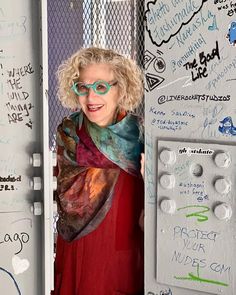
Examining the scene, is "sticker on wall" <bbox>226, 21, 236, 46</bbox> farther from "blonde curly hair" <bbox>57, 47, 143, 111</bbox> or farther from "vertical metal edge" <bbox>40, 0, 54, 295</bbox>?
"vertical metal edge" <bbox>40, 0, 54, 295</bbox>

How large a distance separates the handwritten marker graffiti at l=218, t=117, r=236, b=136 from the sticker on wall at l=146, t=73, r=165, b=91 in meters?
0.24

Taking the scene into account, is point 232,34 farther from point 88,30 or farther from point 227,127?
point 88,30

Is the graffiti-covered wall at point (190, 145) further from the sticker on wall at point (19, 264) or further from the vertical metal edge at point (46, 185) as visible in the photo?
the sticker on wall at point (19, 264)

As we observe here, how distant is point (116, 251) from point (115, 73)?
0.58 metres

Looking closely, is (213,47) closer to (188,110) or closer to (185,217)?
(188,110)

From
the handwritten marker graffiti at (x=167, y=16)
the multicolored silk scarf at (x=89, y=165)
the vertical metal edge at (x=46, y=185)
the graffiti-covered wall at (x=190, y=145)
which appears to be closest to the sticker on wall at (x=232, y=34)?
the graffiti-covered wall at (x=190, y=145)

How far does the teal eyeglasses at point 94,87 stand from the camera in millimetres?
1906

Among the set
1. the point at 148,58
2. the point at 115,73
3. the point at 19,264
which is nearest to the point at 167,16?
the point at 148,58

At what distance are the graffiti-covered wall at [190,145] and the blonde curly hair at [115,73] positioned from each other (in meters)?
0.05

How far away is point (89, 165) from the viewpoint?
1.95 metres

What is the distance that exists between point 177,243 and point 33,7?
3.12ft

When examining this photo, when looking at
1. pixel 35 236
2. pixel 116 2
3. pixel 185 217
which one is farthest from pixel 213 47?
pixel 35 236

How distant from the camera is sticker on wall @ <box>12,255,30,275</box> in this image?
2.17 m

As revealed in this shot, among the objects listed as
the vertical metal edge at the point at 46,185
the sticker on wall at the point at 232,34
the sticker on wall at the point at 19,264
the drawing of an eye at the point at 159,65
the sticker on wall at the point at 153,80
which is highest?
the sticker on wall at the point at 232,34
